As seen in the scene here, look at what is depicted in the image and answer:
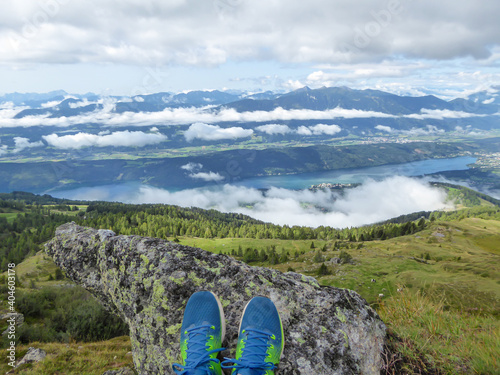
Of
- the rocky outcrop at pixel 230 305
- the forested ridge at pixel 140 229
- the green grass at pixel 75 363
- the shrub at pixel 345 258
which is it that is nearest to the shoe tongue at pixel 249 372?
the rocky outcrop at pixel 230 305

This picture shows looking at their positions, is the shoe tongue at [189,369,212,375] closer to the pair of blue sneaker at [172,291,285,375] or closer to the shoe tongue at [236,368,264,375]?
the pair of blue sneaker at [172,291,285,375]

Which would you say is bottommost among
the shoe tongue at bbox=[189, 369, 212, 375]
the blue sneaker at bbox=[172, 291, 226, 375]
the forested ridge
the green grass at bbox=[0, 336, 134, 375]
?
the forested ridge

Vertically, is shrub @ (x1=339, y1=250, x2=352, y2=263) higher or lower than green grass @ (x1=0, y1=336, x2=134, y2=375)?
lower

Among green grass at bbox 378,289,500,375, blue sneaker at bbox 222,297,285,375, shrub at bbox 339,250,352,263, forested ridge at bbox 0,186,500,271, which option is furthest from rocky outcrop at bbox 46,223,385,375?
forested ridge at bbox 0,186,500,271

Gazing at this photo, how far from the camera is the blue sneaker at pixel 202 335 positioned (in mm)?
4059

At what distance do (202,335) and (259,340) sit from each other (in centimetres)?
99

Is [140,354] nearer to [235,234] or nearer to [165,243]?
[165,243]

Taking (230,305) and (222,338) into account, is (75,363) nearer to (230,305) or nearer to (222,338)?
(222,338)

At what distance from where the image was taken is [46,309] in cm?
1892

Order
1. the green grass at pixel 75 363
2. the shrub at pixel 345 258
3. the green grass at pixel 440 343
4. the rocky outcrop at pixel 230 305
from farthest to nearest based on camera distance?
the shrub at pixel 345 258, the green grass at pixel 75 363, the rocky outcrop at pixel 230 305, the green grass at pixel 440 343

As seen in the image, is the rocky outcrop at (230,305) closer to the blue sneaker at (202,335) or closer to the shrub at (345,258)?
the blue sneaker at (202,335)

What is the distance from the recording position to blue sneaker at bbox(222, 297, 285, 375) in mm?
3881

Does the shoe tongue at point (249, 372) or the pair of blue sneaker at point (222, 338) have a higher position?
the pair of blue sneaker at point (222, 338)

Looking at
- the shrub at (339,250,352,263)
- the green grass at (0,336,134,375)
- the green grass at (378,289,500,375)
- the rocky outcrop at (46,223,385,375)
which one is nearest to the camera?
the green grass at (378,289,500,375)
